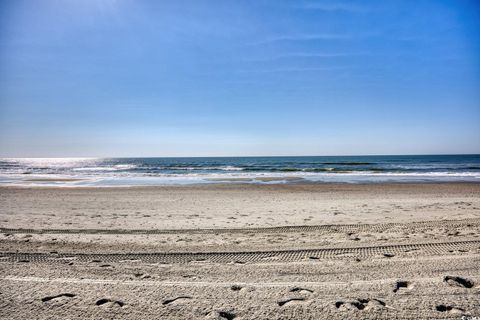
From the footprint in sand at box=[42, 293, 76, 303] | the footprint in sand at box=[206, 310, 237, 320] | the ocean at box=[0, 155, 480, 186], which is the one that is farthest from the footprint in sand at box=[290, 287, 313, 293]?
the ocean at box=[0, 155, 480, 186]

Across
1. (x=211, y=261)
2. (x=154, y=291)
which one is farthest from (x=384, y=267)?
(x=154, y=291)

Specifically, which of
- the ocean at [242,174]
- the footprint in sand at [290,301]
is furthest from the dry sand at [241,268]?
the ocean at [242,174]

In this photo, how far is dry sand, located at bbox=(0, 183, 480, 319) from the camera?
9.45 ft

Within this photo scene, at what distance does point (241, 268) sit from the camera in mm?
4043

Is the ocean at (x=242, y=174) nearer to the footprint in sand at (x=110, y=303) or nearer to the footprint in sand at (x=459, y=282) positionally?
the footprint in sand at (x=459, y=282)

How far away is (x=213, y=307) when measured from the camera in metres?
2.90

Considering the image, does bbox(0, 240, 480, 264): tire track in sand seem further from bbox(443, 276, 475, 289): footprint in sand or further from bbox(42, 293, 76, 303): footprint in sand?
bbox(42, 293, 76, 303): footprint in sand

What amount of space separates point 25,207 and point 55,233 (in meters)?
5.16

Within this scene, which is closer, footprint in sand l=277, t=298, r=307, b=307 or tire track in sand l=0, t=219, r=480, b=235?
footprint in sand l=277, t=298, r=307, b=307

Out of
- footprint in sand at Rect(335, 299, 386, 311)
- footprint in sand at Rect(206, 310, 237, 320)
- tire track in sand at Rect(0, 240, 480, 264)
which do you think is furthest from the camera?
tire track in sand at Rect(0, 240, 480, 264)

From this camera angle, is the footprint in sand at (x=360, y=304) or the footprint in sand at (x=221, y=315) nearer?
the footprint in sand at (x=221, y=315)

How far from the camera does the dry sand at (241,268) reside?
9.45 ft

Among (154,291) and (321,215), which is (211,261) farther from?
(321,215)

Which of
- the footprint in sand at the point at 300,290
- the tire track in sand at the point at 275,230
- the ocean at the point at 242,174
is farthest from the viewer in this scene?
the ocean at the point at 242,174
